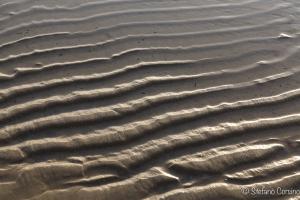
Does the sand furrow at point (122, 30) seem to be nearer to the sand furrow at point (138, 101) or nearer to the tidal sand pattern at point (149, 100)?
the tidal sand pattern at point (149, 100)

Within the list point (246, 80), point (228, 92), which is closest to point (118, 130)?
point (228, 92)

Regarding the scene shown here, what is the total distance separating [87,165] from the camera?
213cm

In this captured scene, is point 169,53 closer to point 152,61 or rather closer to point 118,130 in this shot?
point 152,61

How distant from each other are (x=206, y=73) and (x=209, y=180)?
0.88 metres

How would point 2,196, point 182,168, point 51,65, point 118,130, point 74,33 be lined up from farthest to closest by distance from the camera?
point 74,33, point 51,65, point 118,130, point 182,168, point 2,196

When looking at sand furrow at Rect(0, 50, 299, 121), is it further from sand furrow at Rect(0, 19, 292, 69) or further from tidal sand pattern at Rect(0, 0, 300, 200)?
sand furrow at Rect(0, 19, 292, 69)

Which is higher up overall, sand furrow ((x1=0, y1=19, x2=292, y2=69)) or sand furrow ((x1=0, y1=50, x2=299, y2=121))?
sand furrow ((x1=0, y1=19, x2=292, y2=69))

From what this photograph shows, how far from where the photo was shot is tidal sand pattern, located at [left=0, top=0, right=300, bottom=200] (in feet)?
6.77

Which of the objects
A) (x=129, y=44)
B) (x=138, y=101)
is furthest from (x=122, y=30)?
(x=138, y=101)

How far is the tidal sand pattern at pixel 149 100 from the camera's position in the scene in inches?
81.3
